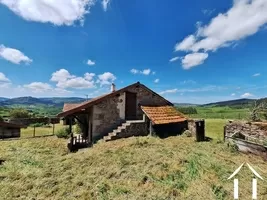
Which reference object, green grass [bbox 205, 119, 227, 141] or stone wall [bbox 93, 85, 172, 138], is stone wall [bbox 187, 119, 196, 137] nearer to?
green grass [bbox 205, 119, 227, 141]

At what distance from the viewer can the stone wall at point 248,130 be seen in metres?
11.6

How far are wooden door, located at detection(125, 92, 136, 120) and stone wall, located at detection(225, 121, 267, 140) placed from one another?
7135 mm

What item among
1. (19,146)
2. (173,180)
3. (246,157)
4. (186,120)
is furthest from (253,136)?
(19,146)

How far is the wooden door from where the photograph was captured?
55.8 feet

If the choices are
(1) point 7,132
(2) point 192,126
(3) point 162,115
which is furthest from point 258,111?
(1) point 7,132

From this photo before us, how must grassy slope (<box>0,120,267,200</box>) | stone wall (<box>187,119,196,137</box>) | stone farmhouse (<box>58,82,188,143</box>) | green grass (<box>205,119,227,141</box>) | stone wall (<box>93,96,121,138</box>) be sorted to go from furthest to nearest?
green grass (<box>205,119,227,141</box>) → stone wall (<box>93,96,121,138</box>) → stone wall (<box>187,119,196,137</box>) → stone farmhouse (<box>58,82,188,143</box>) → grassy slope (<box>0,120,267,200</box>)

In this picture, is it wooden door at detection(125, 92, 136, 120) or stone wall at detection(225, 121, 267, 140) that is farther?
wooden door at detection(125, 92, 136, 120)

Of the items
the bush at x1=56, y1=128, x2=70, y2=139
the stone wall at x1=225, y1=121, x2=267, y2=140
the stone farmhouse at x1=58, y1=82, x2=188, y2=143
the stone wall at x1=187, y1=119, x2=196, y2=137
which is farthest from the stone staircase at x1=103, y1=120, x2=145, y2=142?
the stone wall at x1=225, y1=121, x2=267, y2=140

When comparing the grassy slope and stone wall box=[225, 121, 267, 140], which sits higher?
stone wall box=[225, 121, 267, 140]

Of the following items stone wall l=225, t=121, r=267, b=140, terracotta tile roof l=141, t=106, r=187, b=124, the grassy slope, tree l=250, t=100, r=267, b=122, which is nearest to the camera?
the grassy slope

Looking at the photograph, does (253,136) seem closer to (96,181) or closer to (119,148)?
(119,148)

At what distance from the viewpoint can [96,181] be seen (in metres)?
7.79

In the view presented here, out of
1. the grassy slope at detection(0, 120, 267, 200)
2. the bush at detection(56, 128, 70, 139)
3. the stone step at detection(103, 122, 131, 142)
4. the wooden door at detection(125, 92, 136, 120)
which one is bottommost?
the grassy slope at detection(0, 120, 267, 200)

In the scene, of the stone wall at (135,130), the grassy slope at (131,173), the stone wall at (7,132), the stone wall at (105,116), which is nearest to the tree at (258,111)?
the grassy slope at (131,173)
